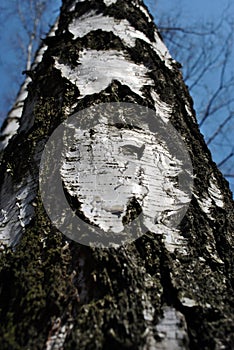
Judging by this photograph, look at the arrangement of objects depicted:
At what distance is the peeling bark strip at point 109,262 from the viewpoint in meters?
0.59

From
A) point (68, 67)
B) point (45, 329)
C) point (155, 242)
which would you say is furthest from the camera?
point (68, 67)

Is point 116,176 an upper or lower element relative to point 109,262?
upper

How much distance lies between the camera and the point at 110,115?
0.99m

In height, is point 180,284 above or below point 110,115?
below

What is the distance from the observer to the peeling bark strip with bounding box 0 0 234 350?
59 cm

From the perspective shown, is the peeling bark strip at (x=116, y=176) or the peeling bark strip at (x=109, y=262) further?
the peeling bark strip at (x=116, y=176)

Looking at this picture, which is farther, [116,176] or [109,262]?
[116,176]

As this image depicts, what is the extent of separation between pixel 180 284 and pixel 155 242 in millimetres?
101

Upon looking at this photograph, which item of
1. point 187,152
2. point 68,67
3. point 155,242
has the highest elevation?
point 68,67

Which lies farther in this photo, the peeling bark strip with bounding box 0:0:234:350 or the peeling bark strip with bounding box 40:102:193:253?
the peeling bark strip with bounding box 40:102:193:253

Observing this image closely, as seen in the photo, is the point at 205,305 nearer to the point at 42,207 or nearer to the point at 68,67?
the point at 42,207

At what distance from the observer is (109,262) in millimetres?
676

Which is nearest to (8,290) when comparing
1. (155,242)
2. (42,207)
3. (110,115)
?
(42,207)

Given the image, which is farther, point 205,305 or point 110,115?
point 110,115
